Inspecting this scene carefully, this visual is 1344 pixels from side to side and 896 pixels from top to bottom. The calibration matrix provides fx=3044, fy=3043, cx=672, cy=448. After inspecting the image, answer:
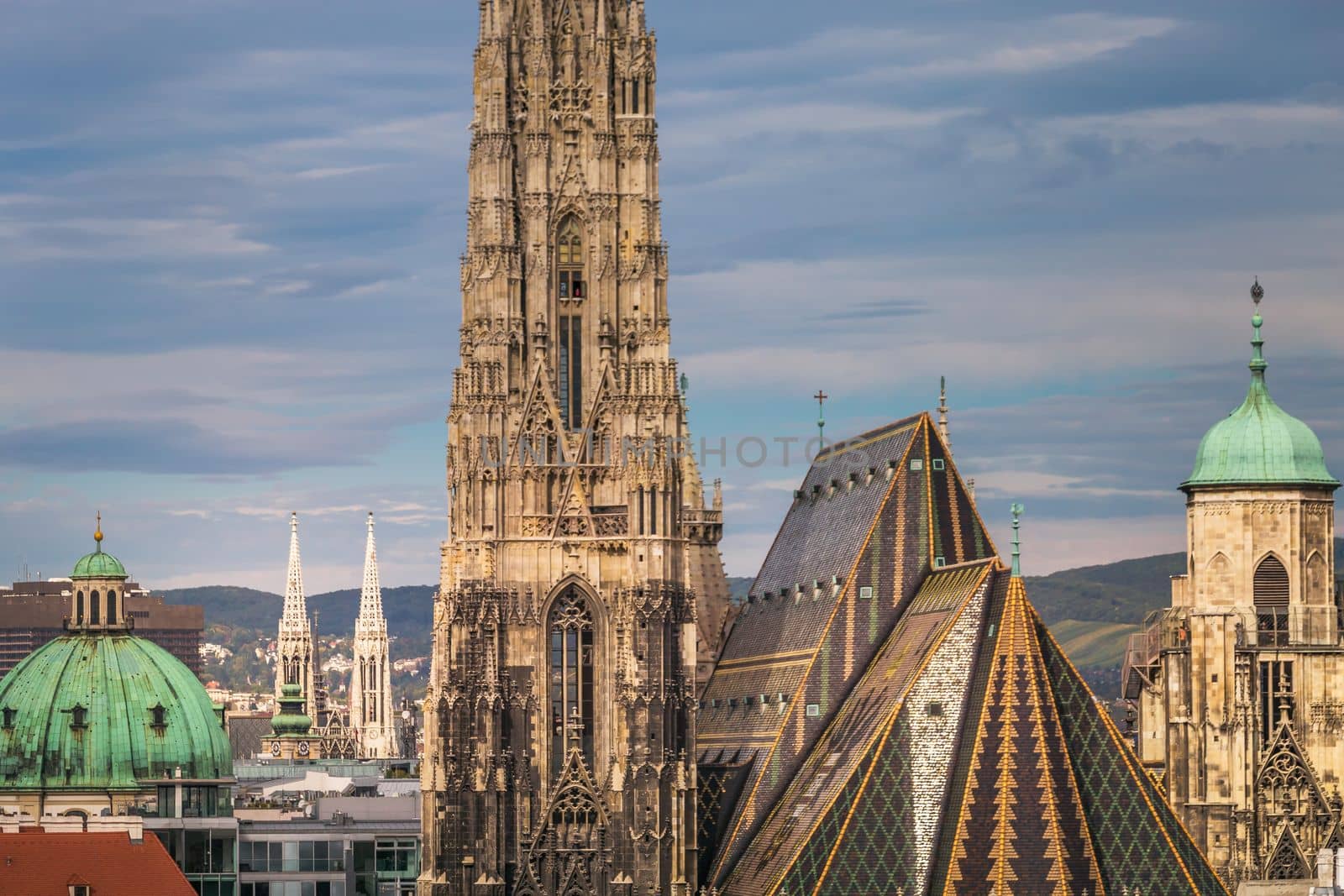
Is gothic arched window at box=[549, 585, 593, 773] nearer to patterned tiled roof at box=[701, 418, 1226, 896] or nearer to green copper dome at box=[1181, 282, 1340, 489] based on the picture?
patterned tiled roof at box=[701, 418, 1226, 896]

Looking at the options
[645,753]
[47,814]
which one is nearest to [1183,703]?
[645,753]

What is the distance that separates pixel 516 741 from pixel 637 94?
71.2 ft

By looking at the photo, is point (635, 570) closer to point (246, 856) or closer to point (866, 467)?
point (866, 467)

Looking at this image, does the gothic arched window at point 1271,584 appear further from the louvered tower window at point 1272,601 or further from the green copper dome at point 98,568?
the green copper dome at point 98,568

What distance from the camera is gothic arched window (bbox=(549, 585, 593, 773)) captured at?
320 ft

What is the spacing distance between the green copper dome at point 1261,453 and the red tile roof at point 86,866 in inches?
1661

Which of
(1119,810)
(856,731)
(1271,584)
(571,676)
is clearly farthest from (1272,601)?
(571,676)

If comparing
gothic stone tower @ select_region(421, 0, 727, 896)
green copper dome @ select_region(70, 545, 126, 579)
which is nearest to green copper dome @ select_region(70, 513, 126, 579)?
green copper dome @ select_region(70, 545, 126, 579)

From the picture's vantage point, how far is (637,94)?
101m

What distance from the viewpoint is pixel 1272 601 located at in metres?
118

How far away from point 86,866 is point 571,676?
1031 inches

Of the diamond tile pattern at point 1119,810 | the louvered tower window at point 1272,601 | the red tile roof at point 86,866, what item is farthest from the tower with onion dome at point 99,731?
the diamond tile pattern at point 1119,810

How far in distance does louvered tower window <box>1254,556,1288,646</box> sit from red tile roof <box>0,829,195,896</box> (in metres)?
42.5

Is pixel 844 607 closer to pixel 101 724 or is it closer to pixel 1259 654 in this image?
pixel 1259 654
